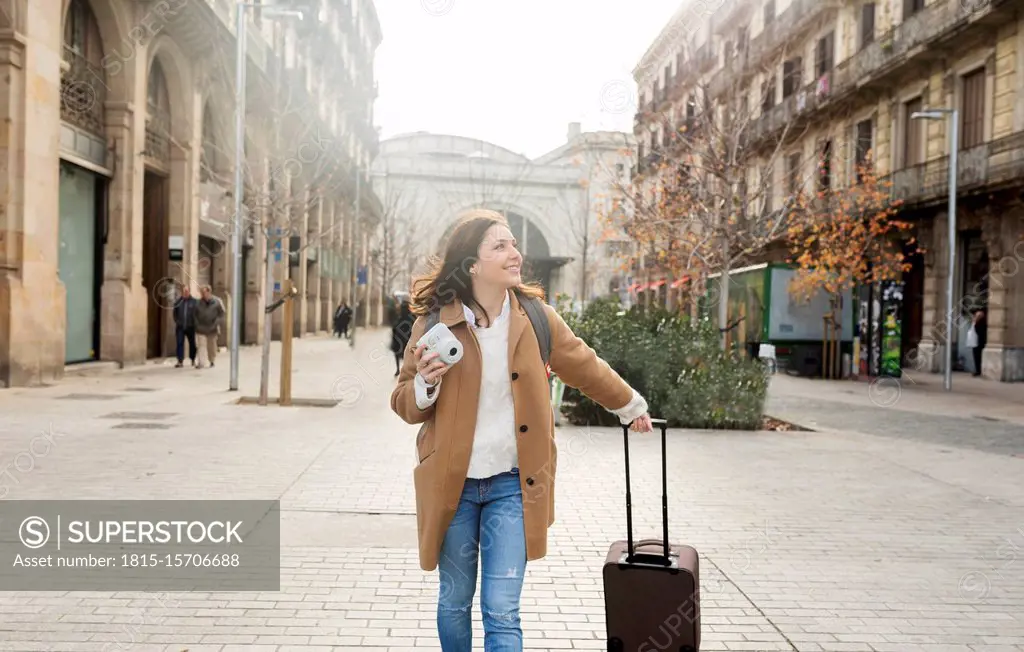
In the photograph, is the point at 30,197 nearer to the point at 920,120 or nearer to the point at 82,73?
the point at 82,73

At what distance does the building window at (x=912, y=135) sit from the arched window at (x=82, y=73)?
799 inches

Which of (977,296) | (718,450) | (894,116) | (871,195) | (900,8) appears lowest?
(718,450)

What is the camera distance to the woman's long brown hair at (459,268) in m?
3.18

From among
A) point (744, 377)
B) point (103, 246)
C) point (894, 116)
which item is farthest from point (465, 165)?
point (744, 377)

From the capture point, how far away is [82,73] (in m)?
17.5

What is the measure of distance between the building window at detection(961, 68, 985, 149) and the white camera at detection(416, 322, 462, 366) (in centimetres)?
2367

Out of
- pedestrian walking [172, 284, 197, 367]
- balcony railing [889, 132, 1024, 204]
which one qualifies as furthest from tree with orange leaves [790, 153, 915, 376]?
pedestrian walking [172, 284, 197, 367]

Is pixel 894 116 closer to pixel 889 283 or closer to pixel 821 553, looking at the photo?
pixel 889 283

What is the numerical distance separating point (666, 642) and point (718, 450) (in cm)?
698

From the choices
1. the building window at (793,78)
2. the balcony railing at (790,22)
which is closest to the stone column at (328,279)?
the balcony railing at (790,22)

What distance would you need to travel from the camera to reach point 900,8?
26422 millimetres

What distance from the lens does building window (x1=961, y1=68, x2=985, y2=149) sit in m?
23.4

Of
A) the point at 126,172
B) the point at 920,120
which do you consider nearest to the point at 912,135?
the point at 920,120

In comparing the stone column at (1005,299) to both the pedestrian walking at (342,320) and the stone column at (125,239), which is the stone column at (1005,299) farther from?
the pedestrian walking at (342,320)
